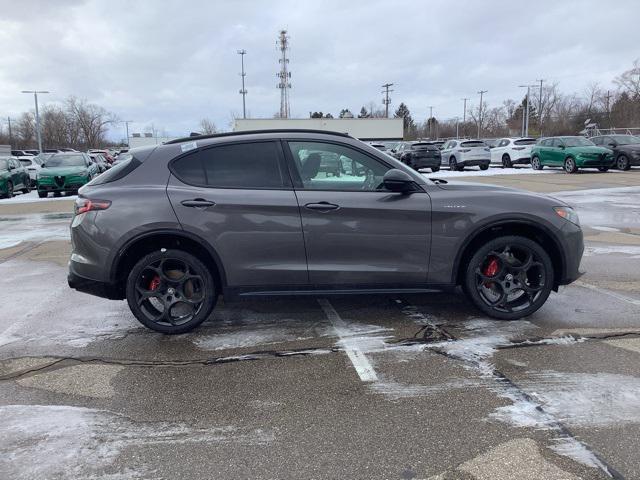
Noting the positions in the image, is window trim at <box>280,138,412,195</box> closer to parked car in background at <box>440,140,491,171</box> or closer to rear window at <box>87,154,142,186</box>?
rear window at <box>87,154,142,186</box>

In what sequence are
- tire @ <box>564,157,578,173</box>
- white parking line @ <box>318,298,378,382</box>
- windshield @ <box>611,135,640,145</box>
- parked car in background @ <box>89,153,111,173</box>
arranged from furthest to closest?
parked car in background @ <box>89,153,111,173</box> → windshield @ <box>611,135,640,145</box> → tire @ <box>564,157,578,173</box> → white parking line @ <box>318,298,378,382</box>

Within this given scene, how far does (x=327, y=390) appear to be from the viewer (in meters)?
3.51

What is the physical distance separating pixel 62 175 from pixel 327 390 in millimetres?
17396

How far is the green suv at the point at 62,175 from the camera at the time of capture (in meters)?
18.1

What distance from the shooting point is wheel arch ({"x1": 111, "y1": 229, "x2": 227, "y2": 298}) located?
4.35 meters

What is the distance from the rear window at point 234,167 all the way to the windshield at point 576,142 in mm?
22942

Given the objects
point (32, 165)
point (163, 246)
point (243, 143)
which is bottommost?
point (163, 246)

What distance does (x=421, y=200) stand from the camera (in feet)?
14.7

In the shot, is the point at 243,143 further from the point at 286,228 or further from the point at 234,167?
the point at 286,228

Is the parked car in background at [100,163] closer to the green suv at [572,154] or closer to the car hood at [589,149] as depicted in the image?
the green suv at [572,154]

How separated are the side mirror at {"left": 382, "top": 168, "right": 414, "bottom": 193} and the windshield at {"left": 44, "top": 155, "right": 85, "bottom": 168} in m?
17.5

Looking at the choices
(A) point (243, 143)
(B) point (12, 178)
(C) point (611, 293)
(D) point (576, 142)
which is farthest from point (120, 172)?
(D) point (576, 142)

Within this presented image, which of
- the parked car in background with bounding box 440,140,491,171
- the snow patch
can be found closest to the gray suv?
the snow patch

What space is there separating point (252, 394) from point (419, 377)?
1168mm
